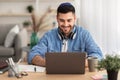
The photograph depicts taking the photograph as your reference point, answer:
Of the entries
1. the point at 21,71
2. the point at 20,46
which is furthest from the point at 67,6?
the point at 20,46

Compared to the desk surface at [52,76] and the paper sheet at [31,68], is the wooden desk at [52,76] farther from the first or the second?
the paper sheet at [31,68]

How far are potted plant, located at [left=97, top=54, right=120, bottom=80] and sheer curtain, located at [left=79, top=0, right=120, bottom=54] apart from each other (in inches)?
147

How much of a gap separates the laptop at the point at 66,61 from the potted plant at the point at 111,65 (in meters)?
0.21

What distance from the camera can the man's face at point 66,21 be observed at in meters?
2.36

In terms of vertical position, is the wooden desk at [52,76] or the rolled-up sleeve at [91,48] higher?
the rolled-up sleeve at [91,48]

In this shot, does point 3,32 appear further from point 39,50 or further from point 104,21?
point 39,50

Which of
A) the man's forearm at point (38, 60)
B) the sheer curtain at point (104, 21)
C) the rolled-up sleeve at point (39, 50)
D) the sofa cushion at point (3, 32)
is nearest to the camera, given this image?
the man's forearm at point (38, 60)

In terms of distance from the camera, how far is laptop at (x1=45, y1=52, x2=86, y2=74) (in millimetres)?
1777

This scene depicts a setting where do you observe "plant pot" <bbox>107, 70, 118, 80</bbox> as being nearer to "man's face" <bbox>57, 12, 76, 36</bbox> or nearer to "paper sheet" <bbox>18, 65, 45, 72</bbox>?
"paper sheet" <bbox>18, 65, 45, 72</bbox>

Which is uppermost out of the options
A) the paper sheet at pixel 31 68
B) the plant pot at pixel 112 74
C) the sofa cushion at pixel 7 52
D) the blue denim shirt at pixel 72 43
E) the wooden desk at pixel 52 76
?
the blue denim shirt at pixel 72 43

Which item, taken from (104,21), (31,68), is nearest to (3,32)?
(104,21)

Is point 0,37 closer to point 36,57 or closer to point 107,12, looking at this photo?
point 107,12

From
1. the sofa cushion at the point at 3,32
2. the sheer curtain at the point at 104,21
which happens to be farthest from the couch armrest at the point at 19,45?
the sheer curtain at the point at 104,21

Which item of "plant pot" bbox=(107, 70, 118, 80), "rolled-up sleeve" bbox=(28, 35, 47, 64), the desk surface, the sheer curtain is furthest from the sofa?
"plant pot" bbox=(107, 70, 118, 80)
